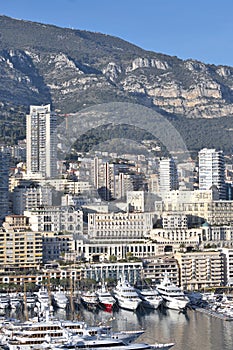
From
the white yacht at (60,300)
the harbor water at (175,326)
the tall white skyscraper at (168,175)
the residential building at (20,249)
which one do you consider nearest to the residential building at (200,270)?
the harbor water at (175,326)

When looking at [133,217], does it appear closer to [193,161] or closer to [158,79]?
[193,161]

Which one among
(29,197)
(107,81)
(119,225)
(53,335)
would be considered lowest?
(53,335)

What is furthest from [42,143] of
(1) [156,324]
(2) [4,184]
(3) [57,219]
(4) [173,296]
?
(1) [156,324]

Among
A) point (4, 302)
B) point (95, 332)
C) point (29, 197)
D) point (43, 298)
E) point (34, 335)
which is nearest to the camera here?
point (34, 335)

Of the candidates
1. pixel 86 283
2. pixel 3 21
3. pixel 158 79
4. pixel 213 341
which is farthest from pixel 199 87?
pixel 213 341

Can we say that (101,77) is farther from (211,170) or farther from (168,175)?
(168,175)

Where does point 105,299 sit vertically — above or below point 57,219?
below
